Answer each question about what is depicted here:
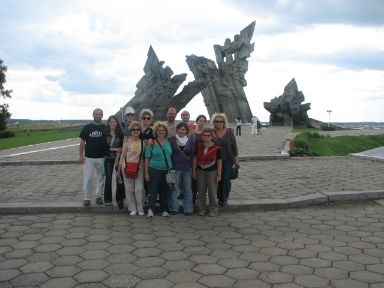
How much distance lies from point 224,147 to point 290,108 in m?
33.6

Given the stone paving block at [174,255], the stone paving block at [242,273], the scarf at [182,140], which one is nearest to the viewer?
the stone paving block at [242,273]

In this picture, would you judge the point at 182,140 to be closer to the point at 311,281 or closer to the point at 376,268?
the point at 311,281

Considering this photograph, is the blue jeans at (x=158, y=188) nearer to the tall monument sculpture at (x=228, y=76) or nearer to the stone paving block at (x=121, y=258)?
the stone paving block at (x=121, y=258)

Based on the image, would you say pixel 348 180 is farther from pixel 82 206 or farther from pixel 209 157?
pixel 82 206

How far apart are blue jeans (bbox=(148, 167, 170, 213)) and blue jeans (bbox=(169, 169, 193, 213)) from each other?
131 mm

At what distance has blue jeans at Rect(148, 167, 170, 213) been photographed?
7.09 meters

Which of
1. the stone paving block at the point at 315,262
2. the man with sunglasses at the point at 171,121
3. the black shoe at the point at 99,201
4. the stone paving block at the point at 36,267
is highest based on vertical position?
the man with sunglasses at the point at 171,121

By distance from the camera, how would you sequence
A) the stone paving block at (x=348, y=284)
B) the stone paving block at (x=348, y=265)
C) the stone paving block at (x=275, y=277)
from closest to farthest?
1. the stone paving block at (x=348, y=284)
2. the stone paving block at (x=275, y=277)
3. the stone paving block at (x=348, y=265)

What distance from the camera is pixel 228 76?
44719mm

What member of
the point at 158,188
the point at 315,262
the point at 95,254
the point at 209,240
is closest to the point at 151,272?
the point at 95,254

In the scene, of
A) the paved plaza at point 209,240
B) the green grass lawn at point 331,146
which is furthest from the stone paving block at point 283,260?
the green grass lawn at point 331,146

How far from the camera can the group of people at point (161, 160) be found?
7.11 m

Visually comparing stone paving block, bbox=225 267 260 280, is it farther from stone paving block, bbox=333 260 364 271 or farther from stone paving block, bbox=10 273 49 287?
stone paving block, bbox=10 273 49 287

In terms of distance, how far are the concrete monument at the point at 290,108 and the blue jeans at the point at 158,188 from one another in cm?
3396
